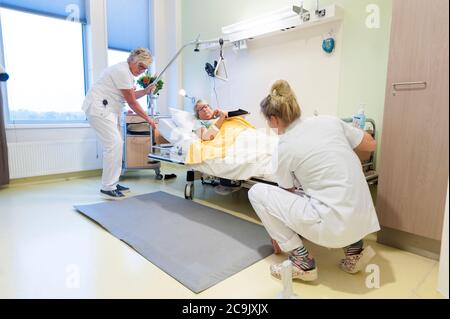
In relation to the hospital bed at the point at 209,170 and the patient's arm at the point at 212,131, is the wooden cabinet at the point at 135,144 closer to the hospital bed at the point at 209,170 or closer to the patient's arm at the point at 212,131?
the hospital bed at the point at 209,170

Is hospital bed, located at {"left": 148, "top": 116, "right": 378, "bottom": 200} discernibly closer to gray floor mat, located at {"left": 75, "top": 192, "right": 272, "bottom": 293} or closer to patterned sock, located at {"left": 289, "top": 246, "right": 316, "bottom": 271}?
gray floor mat, located at {"left": 75, "top": 192, "right": 272, "bottom": 293}

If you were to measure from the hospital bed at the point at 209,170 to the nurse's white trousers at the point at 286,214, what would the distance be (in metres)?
0.58

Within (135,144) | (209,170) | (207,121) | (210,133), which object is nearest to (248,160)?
(209,170)

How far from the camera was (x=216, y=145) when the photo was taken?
2.45m

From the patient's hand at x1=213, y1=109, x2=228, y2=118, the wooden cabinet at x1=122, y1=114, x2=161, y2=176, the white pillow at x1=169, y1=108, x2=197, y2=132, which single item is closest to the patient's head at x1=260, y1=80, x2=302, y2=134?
→ the patient's hand at x1=213, y1=109, x2=228, y2=118

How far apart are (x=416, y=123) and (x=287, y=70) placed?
1.56m

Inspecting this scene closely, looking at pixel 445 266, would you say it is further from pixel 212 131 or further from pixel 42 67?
pixel 42 67

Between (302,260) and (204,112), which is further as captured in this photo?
(204,112)

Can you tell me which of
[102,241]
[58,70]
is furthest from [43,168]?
[102,241]

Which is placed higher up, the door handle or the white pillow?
the door handle

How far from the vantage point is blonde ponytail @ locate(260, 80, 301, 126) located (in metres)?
1.41

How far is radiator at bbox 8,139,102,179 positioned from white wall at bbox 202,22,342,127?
1.79 metres
